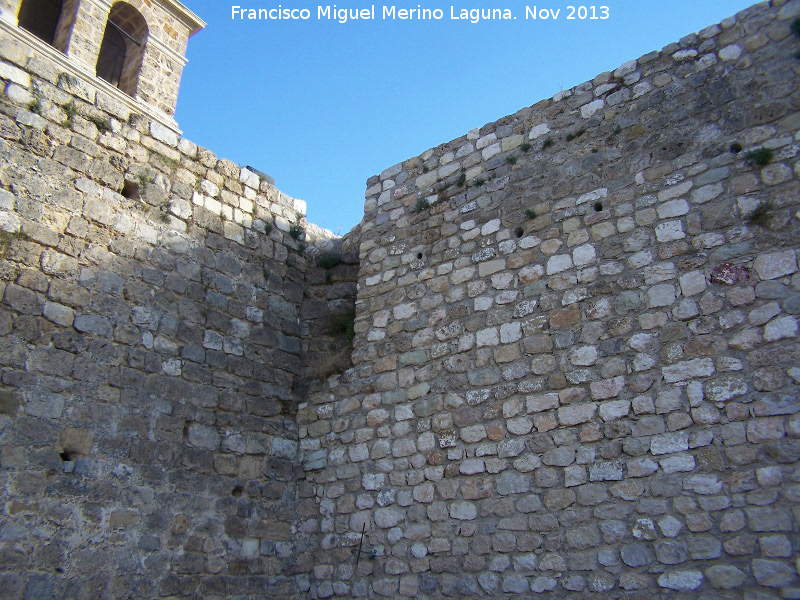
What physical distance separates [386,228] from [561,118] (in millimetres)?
2128

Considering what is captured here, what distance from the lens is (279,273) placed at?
732cm

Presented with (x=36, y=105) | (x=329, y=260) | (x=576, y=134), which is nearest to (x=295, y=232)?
(x=329, y=260)

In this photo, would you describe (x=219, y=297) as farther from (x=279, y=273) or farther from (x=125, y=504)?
(x=125, y=504)

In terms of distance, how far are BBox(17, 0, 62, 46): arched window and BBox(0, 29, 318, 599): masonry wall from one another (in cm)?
534

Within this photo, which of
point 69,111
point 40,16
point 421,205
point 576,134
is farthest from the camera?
point 40,16

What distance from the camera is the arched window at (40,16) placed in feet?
32.9

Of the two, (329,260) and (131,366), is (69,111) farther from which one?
(329,260)

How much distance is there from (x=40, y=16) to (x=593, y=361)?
9.75 meters

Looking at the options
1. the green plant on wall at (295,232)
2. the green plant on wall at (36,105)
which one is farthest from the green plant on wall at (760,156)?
the green plant on wall at (36,105)

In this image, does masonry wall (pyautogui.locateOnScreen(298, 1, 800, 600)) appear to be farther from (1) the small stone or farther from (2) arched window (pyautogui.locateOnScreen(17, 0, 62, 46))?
(2) arched window (pyautogui.locateOnScreen(17, 0, 62, 46))

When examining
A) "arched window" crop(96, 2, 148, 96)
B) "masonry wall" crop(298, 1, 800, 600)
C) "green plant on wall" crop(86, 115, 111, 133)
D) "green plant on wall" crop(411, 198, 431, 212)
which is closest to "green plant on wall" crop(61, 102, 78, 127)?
"green plant on wall" crop(86, 115, 111, 133)

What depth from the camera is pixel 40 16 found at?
33.4ft

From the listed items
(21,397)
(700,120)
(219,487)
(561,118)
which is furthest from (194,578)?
(700,120)

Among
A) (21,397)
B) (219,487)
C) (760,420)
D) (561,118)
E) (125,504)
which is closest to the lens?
(760,420)
